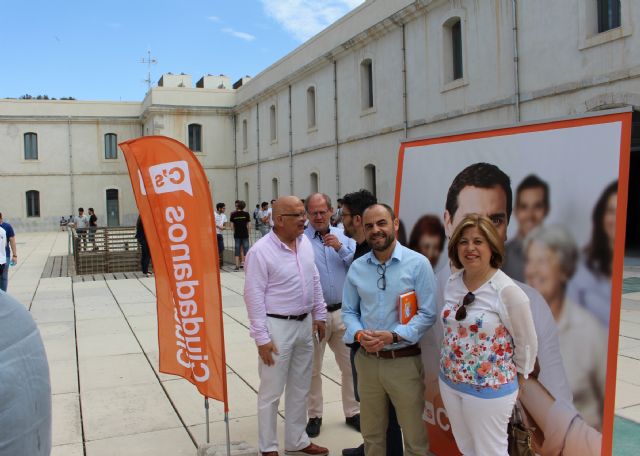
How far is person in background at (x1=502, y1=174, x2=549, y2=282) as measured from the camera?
3.06 meters

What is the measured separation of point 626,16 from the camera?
41.0 ft

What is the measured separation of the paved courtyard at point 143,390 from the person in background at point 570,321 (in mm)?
1429

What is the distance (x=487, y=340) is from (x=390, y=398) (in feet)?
2.75

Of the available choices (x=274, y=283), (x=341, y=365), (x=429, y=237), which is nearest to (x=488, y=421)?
(x=429, y=237)

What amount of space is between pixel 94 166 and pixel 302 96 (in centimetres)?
1967

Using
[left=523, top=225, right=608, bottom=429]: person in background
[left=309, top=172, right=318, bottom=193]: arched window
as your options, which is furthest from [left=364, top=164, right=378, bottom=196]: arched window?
[left=523, top=225, right=608, bottom=429]: person in background

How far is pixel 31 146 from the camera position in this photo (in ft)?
133

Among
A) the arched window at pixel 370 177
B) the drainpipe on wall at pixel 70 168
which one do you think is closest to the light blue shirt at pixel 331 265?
the arched window at pixel 370 177

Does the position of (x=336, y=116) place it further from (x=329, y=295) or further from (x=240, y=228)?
(x=329, y=295)

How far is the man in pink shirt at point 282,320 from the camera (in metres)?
3.85

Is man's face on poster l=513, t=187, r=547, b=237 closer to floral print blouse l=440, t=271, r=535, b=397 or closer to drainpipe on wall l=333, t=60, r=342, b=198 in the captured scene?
floral print blouse l=440, t=271, r=535, b=397

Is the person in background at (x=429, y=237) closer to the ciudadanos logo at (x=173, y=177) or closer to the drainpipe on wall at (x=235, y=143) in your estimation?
the ciudadanos logo at (x=173, y=177)

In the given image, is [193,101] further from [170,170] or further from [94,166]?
[170,170]

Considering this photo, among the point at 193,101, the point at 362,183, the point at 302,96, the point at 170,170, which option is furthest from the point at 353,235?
the point at 193,101
